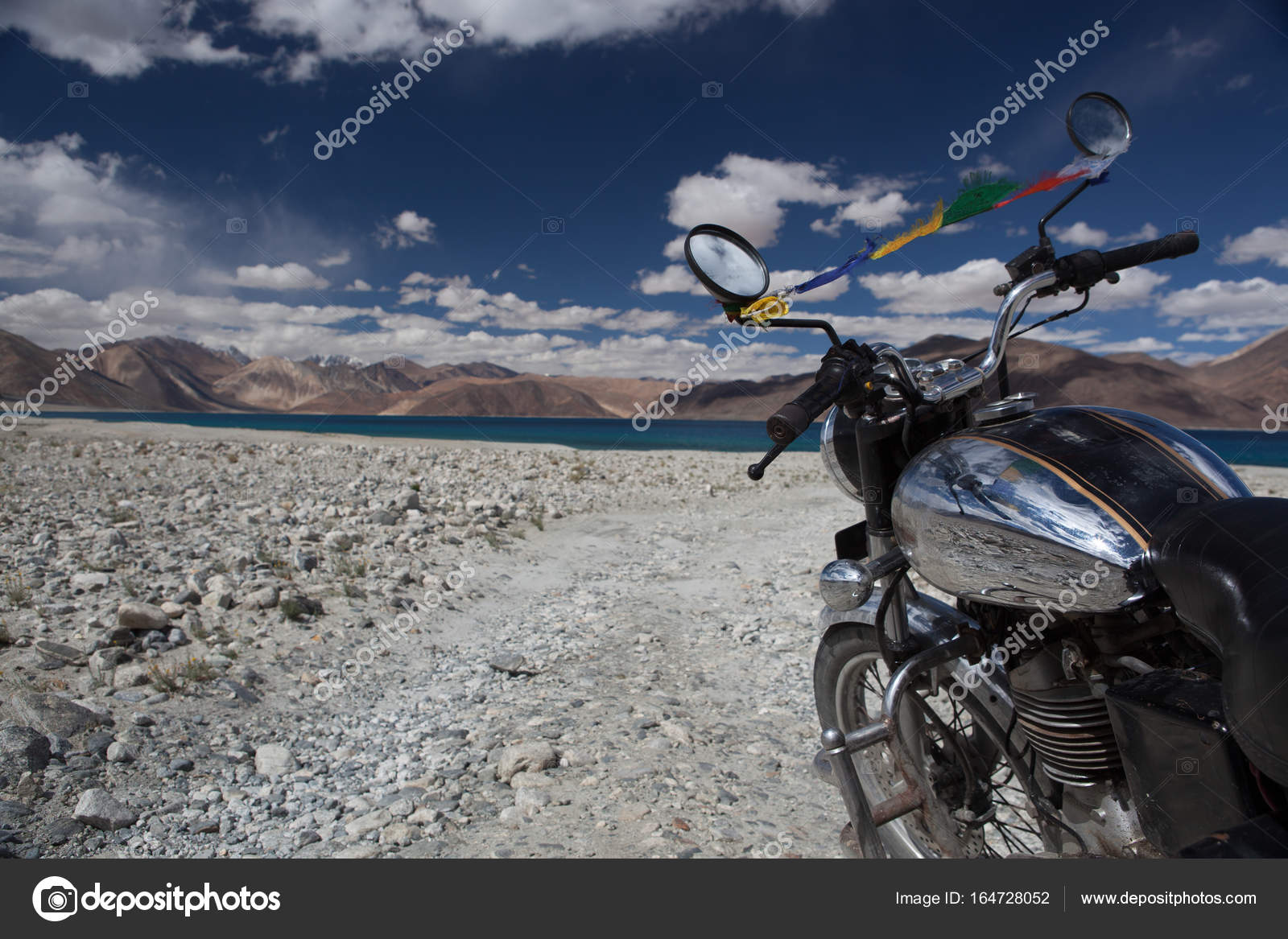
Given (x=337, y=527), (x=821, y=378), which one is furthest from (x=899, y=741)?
(x=337, y=527)

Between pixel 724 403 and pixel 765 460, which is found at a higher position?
pixel 724 403

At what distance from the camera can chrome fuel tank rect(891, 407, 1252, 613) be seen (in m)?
1.53

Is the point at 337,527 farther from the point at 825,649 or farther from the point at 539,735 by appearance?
the point at 825,649

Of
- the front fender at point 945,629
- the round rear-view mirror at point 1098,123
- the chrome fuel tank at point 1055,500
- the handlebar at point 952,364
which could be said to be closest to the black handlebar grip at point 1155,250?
the handlebar at point 952,364

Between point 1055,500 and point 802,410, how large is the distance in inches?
24.3

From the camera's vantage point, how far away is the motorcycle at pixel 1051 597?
1309mm

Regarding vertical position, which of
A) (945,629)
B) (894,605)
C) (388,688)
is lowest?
(945,629)

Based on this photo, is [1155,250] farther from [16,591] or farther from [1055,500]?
[16,591]

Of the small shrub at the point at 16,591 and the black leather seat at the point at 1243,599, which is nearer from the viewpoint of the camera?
the black leather seat at the point at 1243,599

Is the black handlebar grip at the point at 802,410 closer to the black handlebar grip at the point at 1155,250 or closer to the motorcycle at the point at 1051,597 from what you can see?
the motorcycle at the point at 1051,597

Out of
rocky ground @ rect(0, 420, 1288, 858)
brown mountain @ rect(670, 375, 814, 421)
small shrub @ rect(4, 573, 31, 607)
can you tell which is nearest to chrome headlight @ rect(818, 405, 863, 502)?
rocky ground @ rect(0, 420, 1288, 858)
